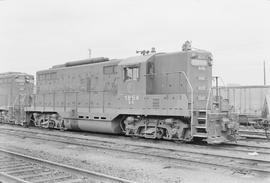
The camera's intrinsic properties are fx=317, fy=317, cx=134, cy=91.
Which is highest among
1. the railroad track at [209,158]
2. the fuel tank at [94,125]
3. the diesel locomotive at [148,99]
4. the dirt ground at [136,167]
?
the diesel locomotive at [148,99]

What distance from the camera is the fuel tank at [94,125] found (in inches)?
543

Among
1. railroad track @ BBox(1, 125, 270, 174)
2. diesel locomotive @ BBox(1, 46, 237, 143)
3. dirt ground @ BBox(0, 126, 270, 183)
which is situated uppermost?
diesel locomotive @ BBox(1, 46, 237, 143)

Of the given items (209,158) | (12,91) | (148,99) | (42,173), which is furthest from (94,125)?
(12,91)

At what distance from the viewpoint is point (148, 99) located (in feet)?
39.9

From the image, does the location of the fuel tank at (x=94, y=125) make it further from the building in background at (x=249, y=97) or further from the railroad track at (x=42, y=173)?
the building in background at (x=249, y=97)

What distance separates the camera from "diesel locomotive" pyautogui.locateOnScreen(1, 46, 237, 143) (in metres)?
11.0

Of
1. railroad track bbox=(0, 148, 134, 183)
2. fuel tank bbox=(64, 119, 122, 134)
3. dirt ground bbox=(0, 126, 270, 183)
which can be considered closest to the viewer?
railroad track bbox=(0, 148, 134, 183)

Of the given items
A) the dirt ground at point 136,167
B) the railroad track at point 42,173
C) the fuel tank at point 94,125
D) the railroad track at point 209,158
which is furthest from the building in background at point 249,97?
the railroad track at point 42,173

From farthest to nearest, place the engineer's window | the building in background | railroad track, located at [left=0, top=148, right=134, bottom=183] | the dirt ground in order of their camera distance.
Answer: the building in background < the engineer's window < the dirt ground < railroad track, located at [left=0, top=148, right=134, bottom=183]

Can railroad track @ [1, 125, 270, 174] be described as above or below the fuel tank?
below

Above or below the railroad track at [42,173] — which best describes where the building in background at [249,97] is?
above

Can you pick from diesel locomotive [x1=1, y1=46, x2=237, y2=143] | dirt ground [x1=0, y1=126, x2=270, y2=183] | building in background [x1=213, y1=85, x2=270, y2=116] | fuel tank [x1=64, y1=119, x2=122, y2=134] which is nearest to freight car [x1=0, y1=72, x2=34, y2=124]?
diesel locomotive [x1=1, y1=46, x2=237, y2=143]

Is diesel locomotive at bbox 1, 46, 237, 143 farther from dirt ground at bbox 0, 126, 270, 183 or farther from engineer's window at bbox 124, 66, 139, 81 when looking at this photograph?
dirt ground at bbox 0, 126, 270, 183

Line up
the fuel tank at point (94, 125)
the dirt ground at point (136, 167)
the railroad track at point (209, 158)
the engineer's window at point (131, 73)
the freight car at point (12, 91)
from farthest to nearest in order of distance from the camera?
1. the freight car at point (12, 91)
2. the fuel tank at point (94, 125)
3. the engineer's window at point (131, 73)
4. the railroad track at point (209, 158)
5. the dirt ground at point (136, 167)
